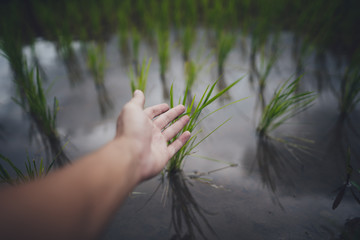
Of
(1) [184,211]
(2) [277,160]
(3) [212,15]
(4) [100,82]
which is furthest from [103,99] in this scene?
(3) [212,15]

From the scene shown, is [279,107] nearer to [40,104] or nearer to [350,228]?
[350,228]

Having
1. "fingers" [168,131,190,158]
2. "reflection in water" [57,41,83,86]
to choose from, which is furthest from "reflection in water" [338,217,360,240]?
"reflection in water" [57,41,83,86]

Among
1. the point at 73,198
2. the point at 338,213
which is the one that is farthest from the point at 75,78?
the point at 338,213

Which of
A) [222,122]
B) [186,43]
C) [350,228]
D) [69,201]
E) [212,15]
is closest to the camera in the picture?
[69,201]

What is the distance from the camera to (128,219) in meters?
0.93

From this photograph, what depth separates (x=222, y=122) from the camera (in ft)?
4.93

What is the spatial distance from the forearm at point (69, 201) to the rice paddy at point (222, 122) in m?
0.34

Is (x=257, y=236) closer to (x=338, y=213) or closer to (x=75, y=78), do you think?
(x=338, y=213)

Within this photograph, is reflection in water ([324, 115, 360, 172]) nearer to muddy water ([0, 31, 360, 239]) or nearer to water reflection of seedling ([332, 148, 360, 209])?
muddy water ([0, 31, 360, 239])

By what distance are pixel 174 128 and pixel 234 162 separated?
468 millimetres

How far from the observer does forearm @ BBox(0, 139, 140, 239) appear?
484mm

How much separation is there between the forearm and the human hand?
15 centimetres

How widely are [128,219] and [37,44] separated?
9.66 feet

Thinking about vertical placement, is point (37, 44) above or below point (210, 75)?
above
